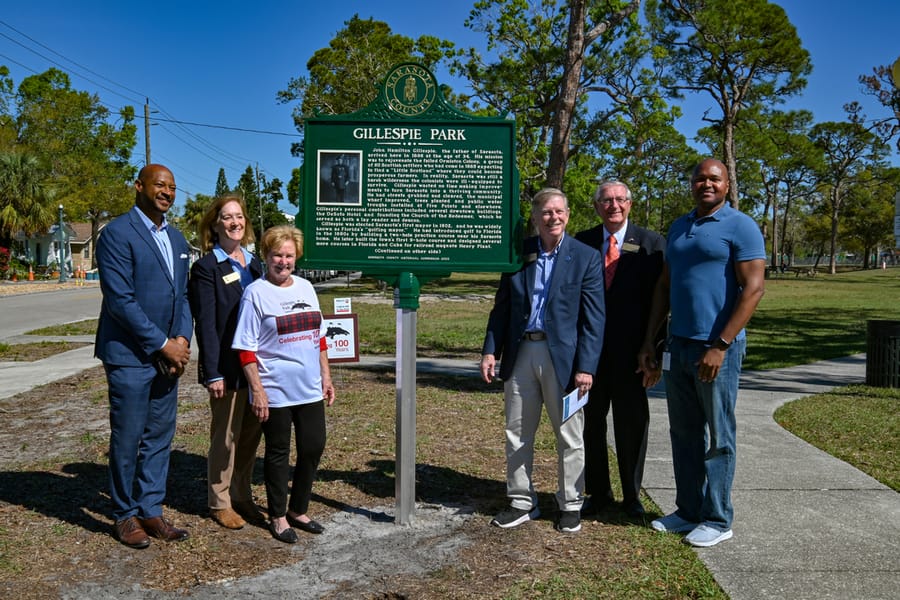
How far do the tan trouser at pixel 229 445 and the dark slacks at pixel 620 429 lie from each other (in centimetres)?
198

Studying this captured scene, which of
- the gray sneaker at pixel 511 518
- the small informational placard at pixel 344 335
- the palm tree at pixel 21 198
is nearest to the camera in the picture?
the gray sneaker at pixel 511 518

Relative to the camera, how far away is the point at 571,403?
4219mm

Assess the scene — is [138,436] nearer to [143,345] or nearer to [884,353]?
[143,345]

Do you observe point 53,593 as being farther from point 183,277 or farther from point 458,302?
point 458,302

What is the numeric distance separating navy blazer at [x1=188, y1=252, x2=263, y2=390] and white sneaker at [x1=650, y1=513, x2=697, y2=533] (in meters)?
2.42

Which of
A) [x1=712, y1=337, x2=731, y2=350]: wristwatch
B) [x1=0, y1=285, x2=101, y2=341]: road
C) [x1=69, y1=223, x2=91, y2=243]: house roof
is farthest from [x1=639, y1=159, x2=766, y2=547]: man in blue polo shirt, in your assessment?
[x1=69, y1=223, x2=91, y2=243]: house roof

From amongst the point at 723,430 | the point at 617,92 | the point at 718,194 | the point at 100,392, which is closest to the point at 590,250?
the point at 718,194

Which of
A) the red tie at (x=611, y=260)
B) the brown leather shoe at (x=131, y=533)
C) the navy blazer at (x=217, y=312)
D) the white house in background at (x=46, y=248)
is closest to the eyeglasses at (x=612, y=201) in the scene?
the red tie at (x=611, y=260)

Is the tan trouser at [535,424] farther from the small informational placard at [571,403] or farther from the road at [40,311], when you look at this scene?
the road at [40,311]

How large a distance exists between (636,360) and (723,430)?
2.12 ft

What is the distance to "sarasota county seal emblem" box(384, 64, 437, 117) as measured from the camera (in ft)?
14.5

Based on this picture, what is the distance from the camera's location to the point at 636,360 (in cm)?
454

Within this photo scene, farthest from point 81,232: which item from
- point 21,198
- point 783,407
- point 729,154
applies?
point 783,407

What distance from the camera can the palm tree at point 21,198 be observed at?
1682 inches
